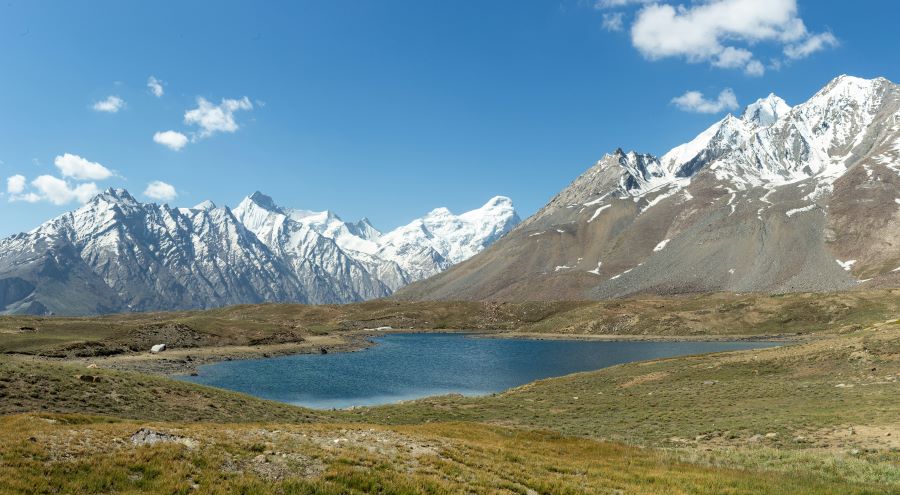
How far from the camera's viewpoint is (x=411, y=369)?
116 metres

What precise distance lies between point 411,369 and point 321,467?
97.7 metres

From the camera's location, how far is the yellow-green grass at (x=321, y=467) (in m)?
17.5

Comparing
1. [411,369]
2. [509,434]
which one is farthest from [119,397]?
[411,369]

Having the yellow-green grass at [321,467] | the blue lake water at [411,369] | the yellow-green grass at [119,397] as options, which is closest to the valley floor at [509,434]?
the yellow-green grass at [321,467]

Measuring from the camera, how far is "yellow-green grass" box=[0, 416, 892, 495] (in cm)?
1748

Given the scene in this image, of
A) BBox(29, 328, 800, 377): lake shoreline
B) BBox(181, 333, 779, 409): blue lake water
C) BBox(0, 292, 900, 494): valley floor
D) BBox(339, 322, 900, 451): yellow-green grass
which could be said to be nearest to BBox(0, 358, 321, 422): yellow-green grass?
BBox(0, 292, 900, 494): valley floor

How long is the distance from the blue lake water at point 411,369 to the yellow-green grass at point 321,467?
160ft

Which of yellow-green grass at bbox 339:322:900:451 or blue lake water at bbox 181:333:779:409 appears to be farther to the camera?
blue lake water at bbox 181:333:779:409

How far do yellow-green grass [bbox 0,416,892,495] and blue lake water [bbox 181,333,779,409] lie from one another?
4889 cm

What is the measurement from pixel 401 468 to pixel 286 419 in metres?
30.7

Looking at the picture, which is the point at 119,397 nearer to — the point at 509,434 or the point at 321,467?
the point at 509,434

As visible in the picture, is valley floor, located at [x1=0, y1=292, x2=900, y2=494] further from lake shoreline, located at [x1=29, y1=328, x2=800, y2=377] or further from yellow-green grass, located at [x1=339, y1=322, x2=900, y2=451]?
lake shoreline, located at [x1=29, y1=328, x2=800, y2=377]

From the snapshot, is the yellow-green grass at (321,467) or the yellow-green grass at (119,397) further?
the yellow-green grass at (119,397)

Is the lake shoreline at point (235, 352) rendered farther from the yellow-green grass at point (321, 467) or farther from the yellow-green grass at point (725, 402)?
the yellow-green grass at point (321, 467)
